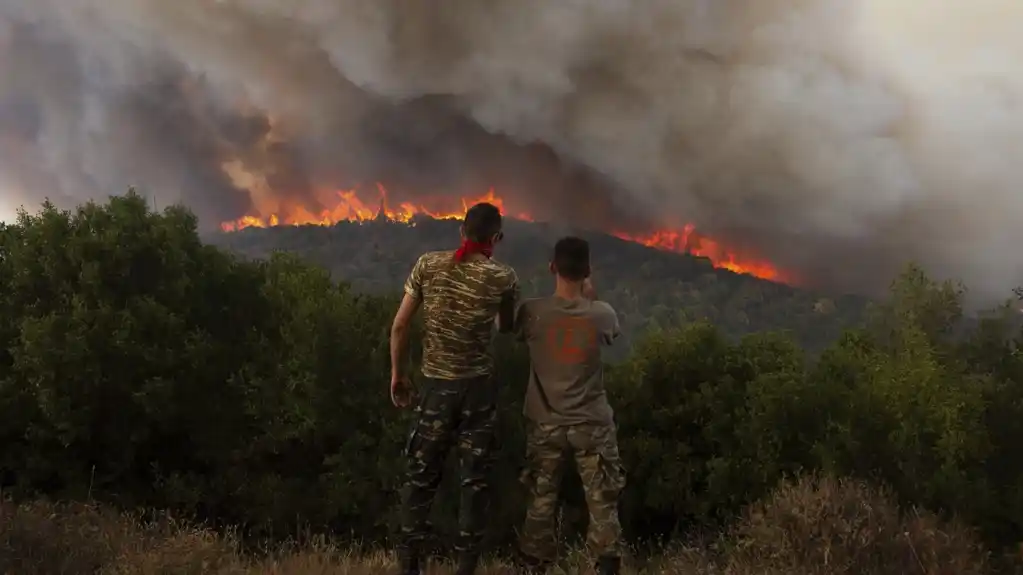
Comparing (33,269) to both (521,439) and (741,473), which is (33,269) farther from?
(741,473)

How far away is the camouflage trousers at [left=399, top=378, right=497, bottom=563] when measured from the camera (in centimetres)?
580

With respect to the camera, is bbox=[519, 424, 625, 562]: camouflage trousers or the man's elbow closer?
the man's elbow

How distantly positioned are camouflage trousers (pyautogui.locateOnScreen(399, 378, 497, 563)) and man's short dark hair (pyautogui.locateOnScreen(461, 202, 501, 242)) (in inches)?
41.8

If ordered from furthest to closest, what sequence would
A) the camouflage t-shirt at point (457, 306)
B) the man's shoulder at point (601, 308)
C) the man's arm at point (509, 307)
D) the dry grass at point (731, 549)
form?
1. the dry grass at point (731, 549)
2. the man's shoulder at point (601, 308)
3. the man's arm at point (509, 307)
4. the camouflage t-shirt at point (457, 306)

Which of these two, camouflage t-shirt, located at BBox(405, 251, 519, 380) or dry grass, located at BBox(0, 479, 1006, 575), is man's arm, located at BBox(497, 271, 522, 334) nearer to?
camouflage t-shirt, located at BBox(405, 251, 519, 380)

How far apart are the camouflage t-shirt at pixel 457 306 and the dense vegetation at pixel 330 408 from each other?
4.59m

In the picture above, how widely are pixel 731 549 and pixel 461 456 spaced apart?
9.88ft

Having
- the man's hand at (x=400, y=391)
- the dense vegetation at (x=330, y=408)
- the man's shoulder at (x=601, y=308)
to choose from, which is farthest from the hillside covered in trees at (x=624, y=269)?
the man's hand at (x=400, y=391)

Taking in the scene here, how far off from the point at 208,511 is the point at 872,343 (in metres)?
10.7

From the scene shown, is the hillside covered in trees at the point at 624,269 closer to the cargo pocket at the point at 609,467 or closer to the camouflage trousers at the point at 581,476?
the camouflage trousers at the point at 581,476

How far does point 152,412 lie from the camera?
10.9m

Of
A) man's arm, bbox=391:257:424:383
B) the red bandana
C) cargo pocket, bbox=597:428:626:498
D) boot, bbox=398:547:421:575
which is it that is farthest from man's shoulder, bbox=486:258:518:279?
boot, bbox=398:547:421:575

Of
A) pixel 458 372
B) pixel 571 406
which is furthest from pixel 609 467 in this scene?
pixel 458 372

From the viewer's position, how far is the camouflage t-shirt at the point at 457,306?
5750 millimetres
